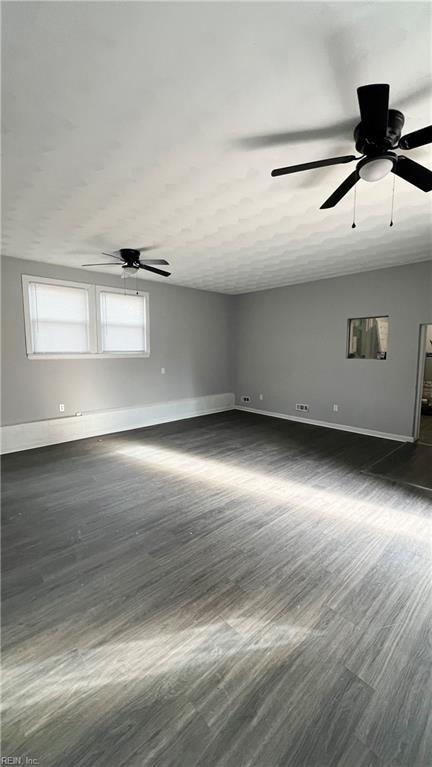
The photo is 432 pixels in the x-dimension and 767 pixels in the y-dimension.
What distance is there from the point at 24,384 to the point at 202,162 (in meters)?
4.29

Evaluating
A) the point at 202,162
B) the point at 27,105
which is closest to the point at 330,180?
the point at 202,162

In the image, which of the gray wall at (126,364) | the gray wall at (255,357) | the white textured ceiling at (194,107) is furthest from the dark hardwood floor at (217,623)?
the white textured ceiling at (194,107)

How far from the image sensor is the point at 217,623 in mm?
1840

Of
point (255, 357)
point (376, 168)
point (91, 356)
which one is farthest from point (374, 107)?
point (255, 357)

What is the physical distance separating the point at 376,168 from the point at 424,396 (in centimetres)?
647

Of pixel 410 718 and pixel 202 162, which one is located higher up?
pixel 202 162

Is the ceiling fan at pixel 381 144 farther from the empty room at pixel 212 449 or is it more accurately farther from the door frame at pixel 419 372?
the door frame at pixel 419 372

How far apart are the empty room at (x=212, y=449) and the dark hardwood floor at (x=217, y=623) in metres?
0.01

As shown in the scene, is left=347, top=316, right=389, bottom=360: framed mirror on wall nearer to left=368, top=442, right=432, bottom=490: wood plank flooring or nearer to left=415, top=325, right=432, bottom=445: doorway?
left=415, top=325, right=432, bottom=445: doorway

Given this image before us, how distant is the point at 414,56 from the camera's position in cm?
149

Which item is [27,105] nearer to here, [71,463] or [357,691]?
[357,691]

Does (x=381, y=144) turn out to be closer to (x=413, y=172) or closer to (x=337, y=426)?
(x=413, y=172)

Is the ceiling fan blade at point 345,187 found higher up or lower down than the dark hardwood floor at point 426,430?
higher up

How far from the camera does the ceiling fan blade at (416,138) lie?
1620mm
